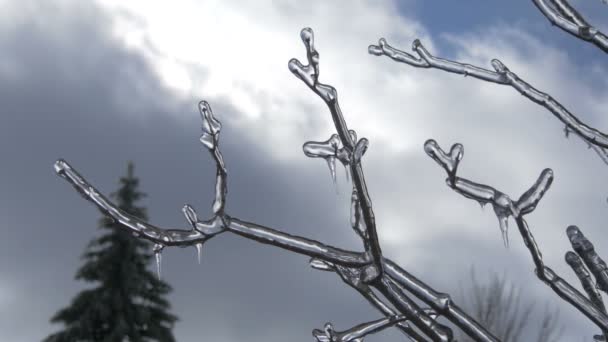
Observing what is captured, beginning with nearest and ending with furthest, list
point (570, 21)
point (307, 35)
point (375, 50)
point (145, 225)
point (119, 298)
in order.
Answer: point (307, 35), point (145, 225), point (570, 21), point (375, 50), point (119, 298)

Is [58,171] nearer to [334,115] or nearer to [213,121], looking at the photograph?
[213,121]

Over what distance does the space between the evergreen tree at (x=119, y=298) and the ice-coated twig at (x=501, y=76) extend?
51.7 feet

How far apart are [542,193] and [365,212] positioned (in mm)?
367

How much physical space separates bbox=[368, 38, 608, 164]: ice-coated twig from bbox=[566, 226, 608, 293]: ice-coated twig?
282mm

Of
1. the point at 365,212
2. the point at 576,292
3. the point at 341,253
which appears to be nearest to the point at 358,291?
the point at 341,253

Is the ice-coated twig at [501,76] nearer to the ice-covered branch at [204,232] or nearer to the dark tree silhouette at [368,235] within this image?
the dark tree silhouette at [368,235]

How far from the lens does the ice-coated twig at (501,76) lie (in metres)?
1.91

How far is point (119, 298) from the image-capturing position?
18.1 m

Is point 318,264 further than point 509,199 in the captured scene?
Yes

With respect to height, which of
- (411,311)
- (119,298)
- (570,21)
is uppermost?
(119,298)

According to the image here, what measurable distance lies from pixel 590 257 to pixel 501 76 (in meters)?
0.64

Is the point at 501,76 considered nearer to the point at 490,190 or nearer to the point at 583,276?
the point at 583,276

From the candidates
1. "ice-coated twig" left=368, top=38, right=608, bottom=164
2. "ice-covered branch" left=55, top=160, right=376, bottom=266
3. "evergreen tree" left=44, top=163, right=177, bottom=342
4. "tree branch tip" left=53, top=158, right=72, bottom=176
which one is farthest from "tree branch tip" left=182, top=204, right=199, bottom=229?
"evergreen tree" left=44, top=163, right=177, bottom=342

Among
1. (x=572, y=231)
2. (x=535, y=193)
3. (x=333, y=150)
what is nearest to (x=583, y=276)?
(x=572, y=231)
